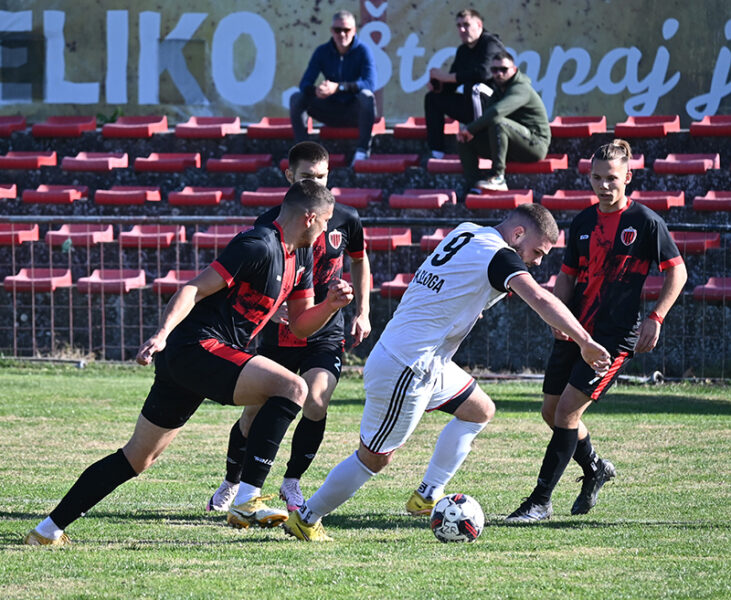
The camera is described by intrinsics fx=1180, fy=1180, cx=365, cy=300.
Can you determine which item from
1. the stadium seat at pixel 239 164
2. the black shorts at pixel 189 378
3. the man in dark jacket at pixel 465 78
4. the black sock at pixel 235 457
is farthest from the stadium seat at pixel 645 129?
the black shorts at pixel 189 378

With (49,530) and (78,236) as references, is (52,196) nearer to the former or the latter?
(78,236)

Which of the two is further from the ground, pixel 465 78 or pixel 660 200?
pixel 465 78

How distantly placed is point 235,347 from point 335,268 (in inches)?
58.2

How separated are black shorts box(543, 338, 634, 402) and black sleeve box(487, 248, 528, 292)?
49.9 inches

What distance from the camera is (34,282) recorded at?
13.3m

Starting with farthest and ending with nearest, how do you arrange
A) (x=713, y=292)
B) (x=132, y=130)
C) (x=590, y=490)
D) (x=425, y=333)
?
(x=132, y=130) < (x=713, y=292) < (x=590, y=490) < (x=425, y=333)

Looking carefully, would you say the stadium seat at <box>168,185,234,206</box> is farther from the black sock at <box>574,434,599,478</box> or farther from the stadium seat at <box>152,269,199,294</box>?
the black sock at <box>574,434,599,478</box>

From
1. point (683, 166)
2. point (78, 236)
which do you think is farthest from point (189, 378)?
point (683, 166)

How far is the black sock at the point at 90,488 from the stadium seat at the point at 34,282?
Answer: 7914 millimetres

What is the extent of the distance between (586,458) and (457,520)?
1425 mm

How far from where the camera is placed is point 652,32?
17.5 m

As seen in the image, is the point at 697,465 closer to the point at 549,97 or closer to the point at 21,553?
the point at 21,553

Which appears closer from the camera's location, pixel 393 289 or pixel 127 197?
pixel 393 289

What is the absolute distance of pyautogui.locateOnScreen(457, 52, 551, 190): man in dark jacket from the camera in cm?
1349
